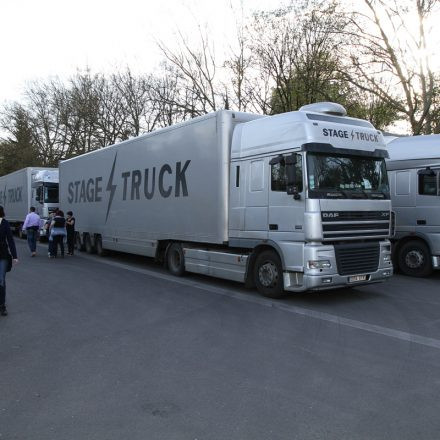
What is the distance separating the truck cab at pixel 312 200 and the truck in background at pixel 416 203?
3.02m

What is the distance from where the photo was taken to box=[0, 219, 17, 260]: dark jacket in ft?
24.1

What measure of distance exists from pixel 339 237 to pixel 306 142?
1730mm

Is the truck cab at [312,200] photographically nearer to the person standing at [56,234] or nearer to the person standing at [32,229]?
the person standing at [56,234]

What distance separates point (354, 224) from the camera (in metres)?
8.34

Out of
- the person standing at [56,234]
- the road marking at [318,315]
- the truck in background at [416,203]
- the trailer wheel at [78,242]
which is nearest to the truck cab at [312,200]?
the road marking at [318,315]

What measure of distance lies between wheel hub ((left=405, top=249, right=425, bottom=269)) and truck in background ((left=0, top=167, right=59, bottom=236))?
16685 mm

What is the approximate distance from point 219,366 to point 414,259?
8.23 meters

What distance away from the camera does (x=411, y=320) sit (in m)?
7.12

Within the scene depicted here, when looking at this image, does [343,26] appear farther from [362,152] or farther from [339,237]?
[339,237]

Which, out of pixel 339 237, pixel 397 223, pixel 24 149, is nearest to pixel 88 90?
pixel 24 149

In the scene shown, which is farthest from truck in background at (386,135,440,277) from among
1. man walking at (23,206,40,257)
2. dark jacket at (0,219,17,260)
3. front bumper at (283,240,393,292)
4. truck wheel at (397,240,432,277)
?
man walking at (23,206,40,257)

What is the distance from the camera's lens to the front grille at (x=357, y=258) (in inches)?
321

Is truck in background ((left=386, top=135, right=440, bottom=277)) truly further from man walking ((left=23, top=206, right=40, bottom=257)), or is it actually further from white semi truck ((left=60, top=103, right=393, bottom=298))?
man walking ((left=23, top=206, right=40, bottom=257))

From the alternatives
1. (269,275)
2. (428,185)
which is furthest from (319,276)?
(428,185)
